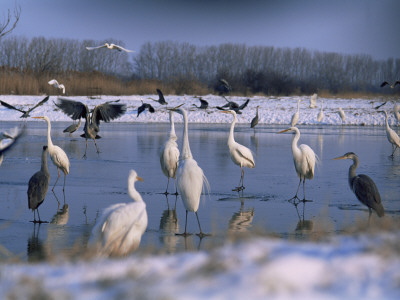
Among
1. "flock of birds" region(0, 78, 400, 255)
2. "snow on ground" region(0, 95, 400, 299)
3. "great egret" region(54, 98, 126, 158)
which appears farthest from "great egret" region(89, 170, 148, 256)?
"great egret" region(54, 98, 126, 158)

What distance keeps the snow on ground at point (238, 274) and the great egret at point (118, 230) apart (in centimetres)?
90

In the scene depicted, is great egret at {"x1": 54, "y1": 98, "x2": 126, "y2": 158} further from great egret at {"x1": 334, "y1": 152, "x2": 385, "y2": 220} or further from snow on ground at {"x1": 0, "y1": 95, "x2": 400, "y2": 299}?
snow on ground at {"x1": 0, "y1": 95, "x2": 400, "y2": 299}

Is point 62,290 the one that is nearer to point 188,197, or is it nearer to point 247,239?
point 247,239

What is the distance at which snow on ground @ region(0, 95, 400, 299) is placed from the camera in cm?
295

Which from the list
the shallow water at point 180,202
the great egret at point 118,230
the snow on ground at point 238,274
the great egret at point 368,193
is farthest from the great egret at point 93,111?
the snow on ground at point 238,274

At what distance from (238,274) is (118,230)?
1.90m

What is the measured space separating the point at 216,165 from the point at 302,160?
3832 mm

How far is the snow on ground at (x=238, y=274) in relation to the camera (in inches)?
116

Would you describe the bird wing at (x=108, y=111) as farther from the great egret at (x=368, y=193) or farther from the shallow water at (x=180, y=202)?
the great egret at (x=368, y=193)

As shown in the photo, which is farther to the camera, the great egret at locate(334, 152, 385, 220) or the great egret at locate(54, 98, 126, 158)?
the great egret at locate(54, 98, 126, 158)

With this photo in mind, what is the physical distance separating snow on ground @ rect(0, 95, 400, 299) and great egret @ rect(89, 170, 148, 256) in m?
0.90

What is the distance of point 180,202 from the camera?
8555 millimetres

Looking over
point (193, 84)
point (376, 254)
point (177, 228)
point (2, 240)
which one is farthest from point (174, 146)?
point (193, 84)

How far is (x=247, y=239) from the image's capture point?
389 cm
